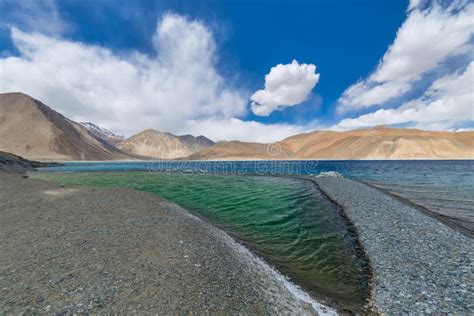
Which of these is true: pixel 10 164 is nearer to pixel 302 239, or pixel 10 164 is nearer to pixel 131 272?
pixel 131 272

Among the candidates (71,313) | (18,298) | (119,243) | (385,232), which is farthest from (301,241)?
(18,298)

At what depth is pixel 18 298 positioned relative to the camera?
16.8ft

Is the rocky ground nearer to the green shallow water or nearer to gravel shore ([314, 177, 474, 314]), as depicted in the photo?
the green shallow water

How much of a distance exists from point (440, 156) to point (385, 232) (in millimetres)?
169413

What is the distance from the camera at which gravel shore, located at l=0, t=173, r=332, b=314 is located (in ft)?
17.1

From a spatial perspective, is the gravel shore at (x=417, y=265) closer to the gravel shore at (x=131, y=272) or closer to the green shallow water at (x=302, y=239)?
the green shallow water at (x=302, y=239)

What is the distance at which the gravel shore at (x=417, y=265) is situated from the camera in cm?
592

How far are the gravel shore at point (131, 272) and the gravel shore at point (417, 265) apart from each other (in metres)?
2.34

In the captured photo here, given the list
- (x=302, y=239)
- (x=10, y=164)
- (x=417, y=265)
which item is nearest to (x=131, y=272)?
(x=302, y=239)

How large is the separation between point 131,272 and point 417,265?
9.84 meters

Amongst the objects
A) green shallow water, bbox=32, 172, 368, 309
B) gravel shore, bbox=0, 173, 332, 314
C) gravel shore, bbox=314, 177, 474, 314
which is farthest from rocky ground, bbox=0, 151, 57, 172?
gravel shore, bbox=314, 177, 474, 314

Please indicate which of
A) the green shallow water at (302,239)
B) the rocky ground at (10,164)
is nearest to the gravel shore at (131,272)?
the green shallow water at (302,239)

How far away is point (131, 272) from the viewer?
6.55 m

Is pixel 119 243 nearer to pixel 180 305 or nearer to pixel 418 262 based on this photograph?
pixel 180 305
